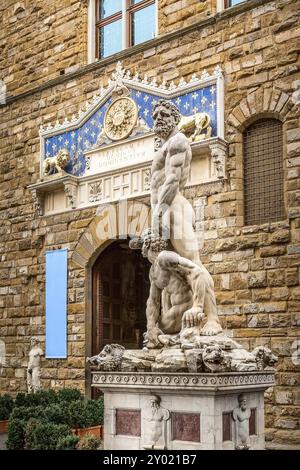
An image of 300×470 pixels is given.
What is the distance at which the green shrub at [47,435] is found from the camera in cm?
901

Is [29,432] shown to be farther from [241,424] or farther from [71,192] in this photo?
[71,192]

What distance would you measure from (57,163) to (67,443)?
717 cm

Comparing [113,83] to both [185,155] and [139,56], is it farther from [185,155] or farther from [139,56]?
[185,155]

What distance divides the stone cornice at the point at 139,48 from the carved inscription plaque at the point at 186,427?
702cm

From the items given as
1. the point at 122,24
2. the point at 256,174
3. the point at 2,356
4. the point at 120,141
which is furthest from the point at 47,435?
the point at 122,24

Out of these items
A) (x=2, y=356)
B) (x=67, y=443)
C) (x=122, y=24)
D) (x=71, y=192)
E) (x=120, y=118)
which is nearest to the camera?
(x=67, y=443)

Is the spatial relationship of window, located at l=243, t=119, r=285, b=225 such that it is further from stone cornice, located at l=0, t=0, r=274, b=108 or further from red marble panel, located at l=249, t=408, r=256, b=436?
red marble panel, located at l=249, t=408, r=256, b=436

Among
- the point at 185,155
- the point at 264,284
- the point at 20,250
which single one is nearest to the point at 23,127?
the point at 20,250

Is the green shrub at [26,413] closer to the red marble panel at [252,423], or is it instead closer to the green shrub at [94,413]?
the green shrub at [94,413]

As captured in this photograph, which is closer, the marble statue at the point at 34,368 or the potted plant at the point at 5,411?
the potted plant at the point at 5,411

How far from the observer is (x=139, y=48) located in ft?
44.5

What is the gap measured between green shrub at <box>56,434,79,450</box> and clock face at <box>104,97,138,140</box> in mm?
6298

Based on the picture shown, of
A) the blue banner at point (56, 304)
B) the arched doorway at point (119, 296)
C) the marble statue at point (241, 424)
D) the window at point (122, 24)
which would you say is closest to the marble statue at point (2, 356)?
the blue banner at point (56, 304)

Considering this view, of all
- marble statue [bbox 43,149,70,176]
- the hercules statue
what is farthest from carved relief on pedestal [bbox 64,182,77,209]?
the hercules statue
